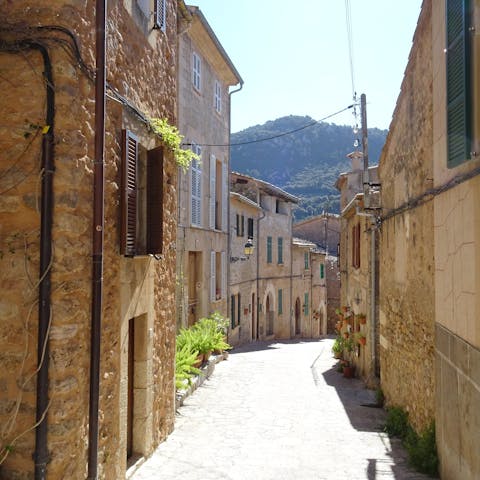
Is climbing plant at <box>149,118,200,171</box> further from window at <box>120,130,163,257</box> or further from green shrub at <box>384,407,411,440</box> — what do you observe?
green shrub at <box>384,407,411,440</box>

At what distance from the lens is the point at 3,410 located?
4.23 meters

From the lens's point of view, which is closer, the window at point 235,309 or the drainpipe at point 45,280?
the drainpipe at point 45,280

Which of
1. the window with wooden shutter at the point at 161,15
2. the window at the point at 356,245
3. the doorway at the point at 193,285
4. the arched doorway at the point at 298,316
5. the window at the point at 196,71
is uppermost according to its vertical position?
the window at the point at 196,71

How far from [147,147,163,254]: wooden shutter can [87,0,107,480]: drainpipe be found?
1.59m

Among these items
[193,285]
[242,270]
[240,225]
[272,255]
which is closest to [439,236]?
[193,285]

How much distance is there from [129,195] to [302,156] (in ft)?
300

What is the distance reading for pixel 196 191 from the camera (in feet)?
46.3

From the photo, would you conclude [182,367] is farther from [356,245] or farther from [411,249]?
[356,245]

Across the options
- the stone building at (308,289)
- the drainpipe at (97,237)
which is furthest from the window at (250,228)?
the drainpipe at (97,237)

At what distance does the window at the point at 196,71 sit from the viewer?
549 inches

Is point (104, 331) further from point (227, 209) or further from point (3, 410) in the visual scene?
point (227, 209)

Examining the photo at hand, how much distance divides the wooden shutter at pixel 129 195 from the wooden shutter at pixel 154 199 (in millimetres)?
462

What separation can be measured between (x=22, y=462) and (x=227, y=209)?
13776 mm

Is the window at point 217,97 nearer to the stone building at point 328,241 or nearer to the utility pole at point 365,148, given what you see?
the utility pole at point 365,148
